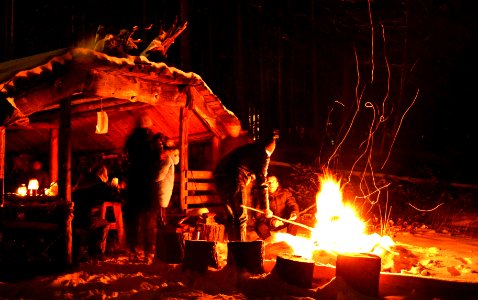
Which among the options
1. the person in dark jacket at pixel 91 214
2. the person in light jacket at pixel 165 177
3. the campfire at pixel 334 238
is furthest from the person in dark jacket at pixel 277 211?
the person in dark jacket at pixel 91 214

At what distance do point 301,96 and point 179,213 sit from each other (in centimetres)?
1417

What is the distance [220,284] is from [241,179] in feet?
8.16

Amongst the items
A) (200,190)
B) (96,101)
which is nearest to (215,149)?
(200,190)

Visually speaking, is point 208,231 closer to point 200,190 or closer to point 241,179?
point 241,179

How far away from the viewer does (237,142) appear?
12367 mm

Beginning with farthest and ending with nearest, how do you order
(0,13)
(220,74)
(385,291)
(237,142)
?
(220,74) → (0,13) → (237,142) → (385,291)

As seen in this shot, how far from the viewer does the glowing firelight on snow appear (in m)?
8.06

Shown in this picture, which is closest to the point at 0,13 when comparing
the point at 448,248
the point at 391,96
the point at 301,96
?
the point at 301,96

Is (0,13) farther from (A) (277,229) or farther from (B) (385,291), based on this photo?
(B) (385,291)

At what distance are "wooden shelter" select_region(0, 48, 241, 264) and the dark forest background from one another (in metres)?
6.61

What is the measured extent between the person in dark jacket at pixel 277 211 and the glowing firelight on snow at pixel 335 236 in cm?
143

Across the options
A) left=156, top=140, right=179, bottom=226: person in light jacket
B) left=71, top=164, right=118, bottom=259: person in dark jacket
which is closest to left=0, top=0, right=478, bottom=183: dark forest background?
left=156, top=140, right=179, bottom=226: person in light jacket

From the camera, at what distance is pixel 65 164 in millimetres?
7770

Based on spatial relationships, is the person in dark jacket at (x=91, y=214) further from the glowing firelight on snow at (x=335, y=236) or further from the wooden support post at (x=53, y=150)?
the glowing firelight on snow at (x=335, y=236)
